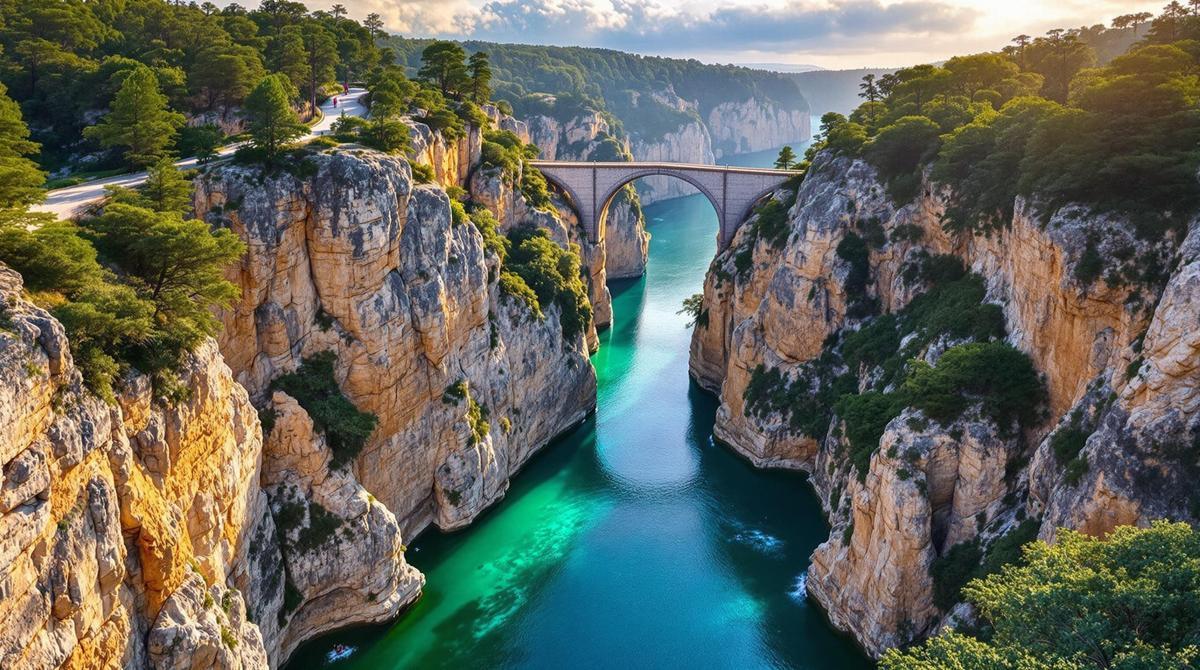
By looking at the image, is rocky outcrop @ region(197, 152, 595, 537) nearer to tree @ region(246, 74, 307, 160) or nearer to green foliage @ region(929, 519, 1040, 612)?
tree @ region(246, 74, 307, 160)

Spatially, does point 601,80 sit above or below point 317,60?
above

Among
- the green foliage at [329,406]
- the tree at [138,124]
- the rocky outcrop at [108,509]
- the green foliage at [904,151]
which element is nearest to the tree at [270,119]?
the tree at [138,124]

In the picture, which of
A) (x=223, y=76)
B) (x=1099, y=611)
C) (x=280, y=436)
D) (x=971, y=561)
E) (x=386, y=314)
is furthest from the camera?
(x=223, y=76)

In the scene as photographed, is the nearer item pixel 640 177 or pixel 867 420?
pixel 867 420

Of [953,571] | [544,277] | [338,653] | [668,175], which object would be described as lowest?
[338,653]

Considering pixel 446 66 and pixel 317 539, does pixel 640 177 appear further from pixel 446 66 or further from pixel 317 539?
pixel 317 539

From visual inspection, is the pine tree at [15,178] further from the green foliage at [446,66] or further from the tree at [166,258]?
the green foliage at [446,66]

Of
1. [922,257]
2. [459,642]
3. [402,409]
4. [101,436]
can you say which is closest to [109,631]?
[101,436]

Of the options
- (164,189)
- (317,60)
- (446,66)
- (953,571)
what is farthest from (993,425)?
(317,60)
